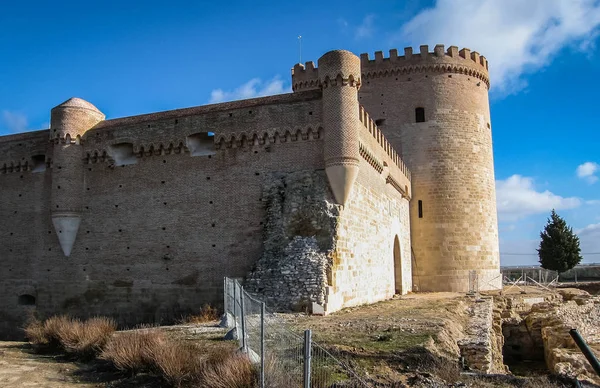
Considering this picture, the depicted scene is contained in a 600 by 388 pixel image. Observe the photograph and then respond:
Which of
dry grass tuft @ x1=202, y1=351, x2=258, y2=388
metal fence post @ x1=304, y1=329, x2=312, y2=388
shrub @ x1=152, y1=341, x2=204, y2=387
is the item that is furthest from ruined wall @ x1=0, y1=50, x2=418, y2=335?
metal fence post @ x1=304, y1=329, x2=312, y2=388

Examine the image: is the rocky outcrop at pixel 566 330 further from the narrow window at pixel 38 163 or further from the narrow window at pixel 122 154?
the narrow window at pixel 38 163

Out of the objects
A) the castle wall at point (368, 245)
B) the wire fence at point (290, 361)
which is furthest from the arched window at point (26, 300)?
the wire fence at point (290, 361)

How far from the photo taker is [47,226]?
20.3 m

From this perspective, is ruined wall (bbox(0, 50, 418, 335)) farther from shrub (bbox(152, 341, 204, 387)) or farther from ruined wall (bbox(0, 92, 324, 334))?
shrub (bbox(152, 341, 204, 387))

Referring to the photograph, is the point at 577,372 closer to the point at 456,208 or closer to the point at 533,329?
the point at 533,329

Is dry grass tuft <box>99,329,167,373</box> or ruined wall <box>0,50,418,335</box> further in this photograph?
ruined wall <box>0,50,418,335</box>

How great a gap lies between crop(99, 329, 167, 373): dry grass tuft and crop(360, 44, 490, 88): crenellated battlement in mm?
21152

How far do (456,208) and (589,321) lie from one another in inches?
303

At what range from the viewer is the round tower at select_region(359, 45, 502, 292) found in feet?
87.2

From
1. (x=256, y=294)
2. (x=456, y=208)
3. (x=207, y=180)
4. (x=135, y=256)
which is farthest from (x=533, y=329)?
(x=135, y=256)

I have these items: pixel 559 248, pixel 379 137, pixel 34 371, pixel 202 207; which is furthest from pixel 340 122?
pixel 559 248

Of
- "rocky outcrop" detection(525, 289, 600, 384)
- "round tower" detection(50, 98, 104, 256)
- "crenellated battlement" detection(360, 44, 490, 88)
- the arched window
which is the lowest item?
"rocky outcrop" detection(525, 289, 600, 384)

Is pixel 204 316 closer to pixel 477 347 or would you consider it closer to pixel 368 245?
pixel 368 245

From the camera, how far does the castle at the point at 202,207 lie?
16.5 meters
